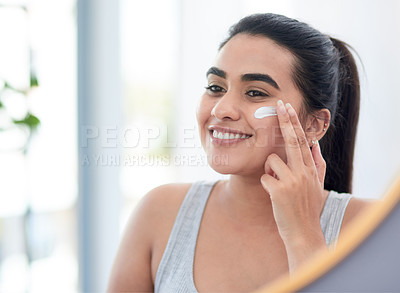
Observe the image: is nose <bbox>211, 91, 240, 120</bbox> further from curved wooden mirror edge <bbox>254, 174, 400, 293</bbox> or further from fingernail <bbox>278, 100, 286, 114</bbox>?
curved wooden mirror edge <bbox>254, 174, 400, 293</bbox>

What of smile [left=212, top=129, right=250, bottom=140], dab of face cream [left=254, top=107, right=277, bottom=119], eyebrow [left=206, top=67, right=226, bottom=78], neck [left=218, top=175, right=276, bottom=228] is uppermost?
eyebrow [left=206, top=67, right=226, bottom=78]

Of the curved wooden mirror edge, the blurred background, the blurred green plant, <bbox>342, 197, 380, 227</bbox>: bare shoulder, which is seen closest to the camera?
the curved wooden mirror edge

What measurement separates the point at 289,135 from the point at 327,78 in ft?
0.32

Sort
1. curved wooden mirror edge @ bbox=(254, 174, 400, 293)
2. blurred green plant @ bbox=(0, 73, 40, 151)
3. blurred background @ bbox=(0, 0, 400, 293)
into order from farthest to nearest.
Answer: blurred green plant @ bbox=(0, 73, 40, 151) → blurred background @ bbox=(0, 0, 400, 293) → curved wooden mirror edge @ bbox=(254, 174, 400, 293)

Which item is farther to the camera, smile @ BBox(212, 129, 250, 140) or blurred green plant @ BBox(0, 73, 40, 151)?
blurred green plant @ BBox(0, 73, 40, 151)

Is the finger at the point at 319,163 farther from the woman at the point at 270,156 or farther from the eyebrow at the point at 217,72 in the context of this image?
the eyebrow at the point at 217,72

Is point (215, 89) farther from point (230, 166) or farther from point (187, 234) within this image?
point (187, 234)

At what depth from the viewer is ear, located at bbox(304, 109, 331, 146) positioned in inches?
20.3

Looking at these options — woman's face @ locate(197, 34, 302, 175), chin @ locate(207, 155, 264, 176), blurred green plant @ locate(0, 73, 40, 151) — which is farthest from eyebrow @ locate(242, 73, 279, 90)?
blurred green plant @ locate(0, 73, 40, 151)

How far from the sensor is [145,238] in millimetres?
654

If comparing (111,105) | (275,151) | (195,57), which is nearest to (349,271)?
(275,151)

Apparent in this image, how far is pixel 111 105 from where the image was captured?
1.08 m

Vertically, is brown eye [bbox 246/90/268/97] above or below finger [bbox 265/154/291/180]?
above

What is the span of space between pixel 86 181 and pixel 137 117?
0.31 m
